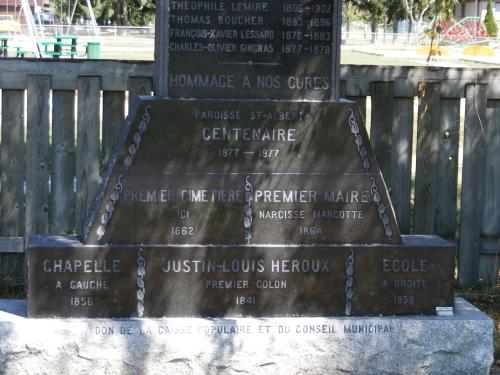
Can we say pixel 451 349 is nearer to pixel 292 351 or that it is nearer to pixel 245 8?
pixel 292 351

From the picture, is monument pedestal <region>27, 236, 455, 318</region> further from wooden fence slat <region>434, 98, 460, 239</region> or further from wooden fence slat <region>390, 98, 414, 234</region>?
wooden fence slat <region>434, 98, 460, 239</region>

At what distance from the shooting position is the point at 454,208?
700 cm

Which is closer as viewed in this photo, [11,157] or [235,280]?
[235,280]

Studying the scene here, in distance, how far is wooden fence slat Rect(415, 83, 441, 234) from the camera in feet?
22.5

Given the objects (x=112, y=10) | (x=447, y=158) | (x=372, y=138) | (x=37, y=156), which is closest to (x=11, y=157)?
(x=37, y=156)

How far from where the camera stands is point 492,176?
7.01 metres

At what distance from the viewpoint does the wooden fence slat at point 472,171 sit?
6891mm

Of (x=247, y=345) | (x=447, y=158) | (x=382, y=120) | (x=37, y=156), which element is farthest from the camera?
(x=447, y=158)

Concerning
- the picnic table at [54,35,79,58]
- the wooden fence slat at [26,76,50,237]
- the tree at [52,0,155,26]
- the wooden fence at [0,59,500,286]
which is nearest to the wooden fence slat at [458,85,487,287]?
the wooden fence at [0,59,500,286]

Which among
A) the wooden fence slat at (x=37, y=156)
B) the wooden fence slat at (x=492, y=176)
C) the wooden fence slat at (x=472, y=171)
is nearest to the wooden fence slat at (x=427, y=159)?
the wooden fence slat at (x=472, y=171)

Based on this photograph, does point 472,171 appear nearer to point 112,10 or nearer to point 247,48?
point 247,48

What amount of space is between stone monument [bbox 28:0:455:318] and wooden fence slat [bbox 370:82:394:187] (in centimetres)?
181

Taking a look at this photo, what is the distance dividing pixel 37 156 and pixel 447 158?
117 inches

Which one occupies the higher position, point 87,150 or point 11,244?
point 87,150
